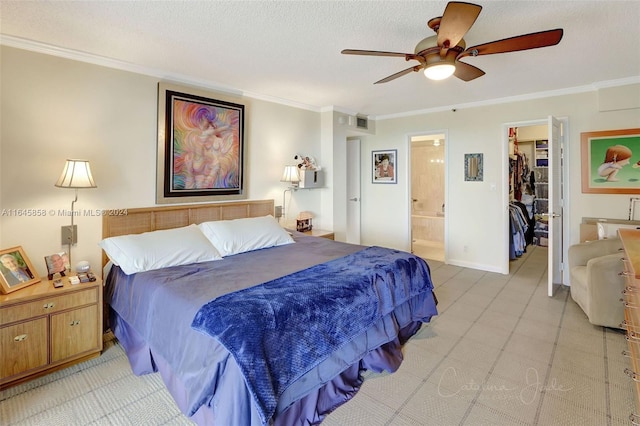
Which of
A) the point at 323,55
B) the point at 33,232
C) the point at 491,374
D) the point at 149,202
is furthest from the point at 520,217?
the point at 33,232

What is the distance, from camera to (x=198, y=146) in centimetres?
352

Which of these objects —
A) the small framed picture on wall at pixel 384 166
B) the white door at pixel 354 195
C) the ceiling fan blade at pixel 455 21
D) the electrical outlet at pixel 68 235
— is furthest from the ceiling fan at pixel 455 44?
the white door at pixel 354 195

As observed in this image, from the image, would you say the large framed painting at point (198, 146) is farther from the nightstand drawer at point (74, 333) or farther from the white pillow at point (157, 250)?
the nightstand drawer at point (74, 333)

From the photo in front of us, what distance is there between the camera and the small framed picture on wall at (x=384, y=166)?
5.67 meters

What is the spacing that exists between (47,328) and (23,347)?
0.51 ft

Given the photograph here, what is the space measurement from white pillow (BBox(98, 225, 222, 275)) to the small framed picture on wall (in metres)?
3.66

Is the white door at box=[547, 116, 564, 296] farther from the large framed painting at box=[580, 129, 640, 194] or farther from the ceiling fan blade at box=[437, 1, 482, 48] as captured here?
the ceiling fan blade at box=[437, 1, 482, 48]

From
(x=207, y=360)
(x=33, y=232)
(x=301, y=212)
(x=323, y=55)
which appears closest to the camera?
(x=207, y=360)

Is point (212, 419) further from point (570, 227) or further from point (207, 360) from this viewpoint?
point (570, 227)

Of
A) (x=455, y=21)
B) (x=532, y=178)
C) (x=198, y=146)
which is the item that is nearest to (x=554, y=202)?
(x=455, y=21)

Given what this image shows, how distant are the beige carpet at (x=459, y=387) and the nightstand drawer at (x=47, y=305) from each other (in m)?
0.47

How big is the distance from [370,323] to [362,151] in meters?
4.31

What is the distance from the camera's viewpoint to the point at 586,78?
3607 millimetres

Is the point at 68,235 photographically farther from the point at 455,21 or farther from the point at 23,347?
the point at 455,21
